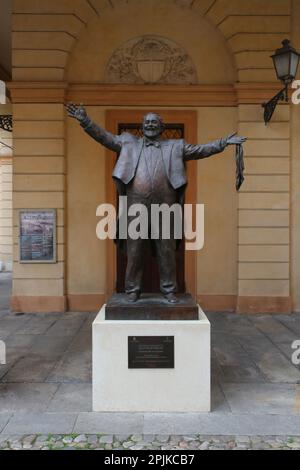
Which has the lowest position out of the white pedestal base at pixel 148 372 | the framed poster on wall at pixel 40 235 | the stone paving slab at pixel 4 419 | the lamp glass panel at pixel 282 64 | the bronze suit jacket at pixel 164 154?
the stone paving slab at pixel 4 419

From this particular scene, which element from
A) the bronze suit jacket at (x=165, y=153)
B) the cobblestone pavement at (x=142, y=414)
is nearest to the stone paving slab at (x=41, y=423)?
the cobblestone pavement at (x=142, y=414)

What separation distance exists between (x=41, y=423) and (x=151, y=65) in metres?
7.26

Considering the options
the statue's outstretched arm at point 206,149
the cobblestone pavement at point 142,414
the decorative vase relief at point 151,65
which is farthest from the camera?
the decorative vase relief at point 151,65

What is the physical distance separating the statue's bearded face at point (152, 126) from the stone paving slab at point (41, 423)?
8.87ft

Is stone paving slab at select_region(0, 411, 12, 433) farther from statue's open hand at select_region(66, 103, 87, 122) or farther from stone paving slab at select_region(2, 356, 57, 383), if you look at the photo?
statue's open hand at select_region(66, 103, 87, 122)

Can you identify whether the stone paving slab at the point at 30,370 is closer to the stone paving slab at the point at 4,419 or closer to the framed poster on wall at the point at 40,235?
the stone paving slab at the point at 4,419

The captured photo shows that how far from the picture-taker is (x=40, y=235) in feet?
27.2

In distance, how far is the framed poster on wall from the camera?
830 centimetres

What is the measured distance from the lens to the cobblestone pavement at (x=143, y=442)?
3.12 meters

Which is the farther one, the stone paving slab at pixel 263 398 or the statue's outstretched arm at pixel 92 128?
the stone paving slab at pixel 263 398

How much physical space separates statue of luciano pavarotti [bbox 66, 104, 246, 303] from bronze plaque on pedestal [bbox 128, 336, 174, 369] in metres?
0.39

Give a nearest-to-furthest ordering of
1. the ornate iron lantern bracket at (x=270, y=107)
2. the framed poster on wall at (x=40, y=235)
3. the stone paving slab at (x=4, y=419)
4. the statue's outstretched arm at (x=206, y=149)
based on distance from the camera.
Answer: the stone paving slab at (x=4, y=419) → the statue's outstretched arm at (x=206, y=149) → the ornate iron lantern bracket at (x=270, y=107) → the framed poster on wall at (x=40, y=235)

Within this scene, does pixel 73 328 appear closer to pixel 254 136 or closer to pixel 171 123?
pixel 171 123

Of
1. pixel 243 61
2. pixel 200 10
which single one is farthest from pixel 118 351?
pixel 200 10
